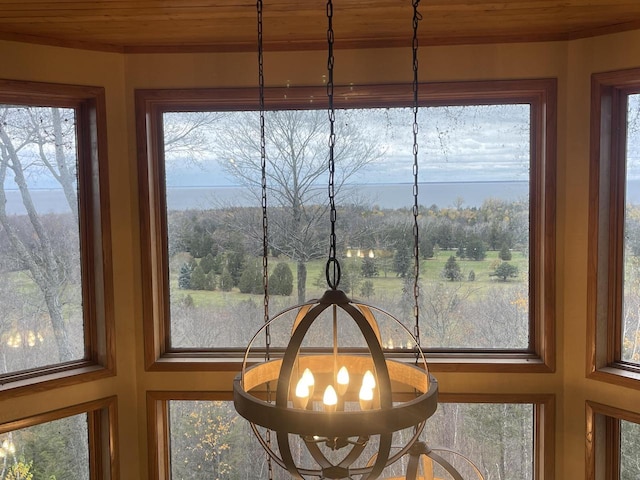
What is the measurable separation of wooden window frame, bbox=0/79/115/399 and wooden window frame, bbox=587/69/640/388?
2628mm

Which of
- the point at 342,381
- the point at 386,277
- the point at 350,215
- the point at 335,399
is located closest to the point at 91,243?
the point at 350,215

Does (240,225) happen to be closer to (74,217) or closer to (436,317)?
(74,217)

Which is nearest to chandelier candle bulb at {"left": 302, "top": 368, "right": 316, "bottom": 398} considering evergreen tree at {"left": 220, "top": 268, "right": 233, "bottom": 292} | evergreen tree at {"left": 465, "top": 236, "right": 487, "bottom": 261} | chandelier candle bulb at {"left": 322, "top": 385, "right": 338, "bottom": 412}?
chandelier candle bulb at {"left": 322, "top": 385, "right": 338, "bottom": 412}

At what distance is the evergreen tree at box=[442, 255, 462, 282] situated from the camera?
339 cm

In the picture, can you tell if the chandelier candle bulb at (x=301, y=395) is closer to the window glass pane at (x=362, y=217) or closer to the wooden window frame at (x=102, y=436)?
the window glass pane at (x=362, y=217)

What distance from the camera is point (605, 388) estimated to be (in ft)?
10.1

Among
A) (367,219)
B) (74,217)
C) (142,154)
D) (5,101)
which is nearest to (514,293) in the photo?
(367,219)

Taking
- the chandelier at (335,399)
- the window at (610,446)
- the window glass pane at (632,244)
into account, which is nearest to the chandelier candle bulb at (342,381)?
the chandelier at (335,399)

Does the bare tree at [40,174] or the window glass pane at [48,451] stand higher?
the bare tree at [40,174]

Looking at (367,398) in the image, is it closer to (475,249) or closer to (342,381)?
(342,381)

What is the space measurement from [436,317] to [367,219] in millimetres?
703

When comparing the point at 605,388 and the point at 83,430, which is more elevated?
the point at 605,388

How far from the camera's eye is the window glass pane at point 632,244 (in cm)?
310

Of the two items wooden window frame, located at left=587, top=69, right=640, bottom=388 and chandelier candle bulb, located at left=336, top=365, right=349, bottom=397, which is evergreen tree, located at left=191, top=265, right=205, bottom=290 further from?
wooden window frame, located at left=587, top=69, right=640, bottom=388
